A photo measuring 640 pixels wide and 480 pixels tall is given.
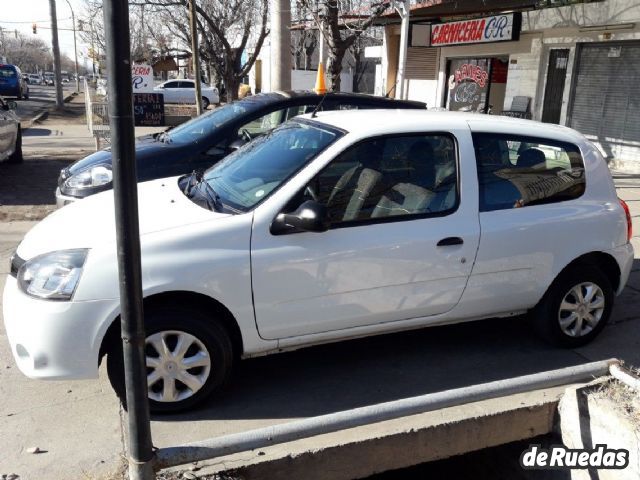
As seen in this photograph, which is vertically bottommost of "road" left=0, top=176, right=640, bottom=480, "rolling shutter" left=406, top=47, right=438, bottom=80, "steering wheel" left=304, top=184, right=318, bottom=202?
"road" left=0, top=176, right=640, bottom=480

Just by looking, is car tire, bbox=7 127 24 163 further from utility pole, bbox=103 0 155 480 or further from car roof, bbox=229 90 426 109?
utility pole, bbox=103 0 155 480

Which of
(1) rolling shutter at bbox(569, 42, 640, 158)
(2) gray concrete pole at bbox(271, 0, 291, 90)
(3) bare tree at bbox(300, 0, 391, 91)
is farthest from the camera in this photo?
(3) bare tree at bbox(300, 0, 391, 91)

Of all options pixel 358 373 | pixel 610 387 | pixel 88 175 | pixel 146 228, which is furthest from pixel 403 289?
pixel 88 175

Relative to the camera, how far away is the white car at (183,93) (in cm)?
3250

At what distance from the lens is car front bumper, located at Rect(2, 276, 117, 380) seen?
10.2 feet

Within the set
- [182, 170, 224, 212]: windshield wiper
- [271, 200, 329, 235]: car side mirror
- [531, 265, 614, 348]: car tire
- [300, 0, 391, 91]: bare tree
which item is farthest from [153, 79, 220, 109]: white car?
[271, 200, 329, 235]: car side mirror

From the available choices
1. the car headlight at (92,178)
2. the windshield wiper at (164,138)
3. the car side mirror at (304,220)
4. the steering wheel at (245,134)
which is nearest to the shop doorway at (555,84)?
the steering wheel at (245,134)

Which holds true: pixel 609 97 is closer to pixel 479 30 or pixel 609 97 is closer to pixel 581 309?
pixel 479 30

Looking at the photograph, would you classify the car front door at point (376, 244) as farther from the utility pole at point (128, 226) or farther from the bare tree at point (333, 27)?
the bare tree at point (333, 27)

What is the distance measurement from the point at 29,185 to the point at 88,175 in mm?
4650

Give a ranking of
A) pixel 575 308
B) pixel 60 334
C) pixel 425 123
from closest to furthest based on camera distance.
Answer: pixel 60 334 → pixel 425 123 → pixel 575 308

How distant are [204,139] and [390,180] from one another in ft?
10.1

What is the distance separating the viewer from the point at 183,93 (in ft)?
108

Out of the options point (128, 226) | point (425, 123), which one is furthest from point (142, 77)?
point (128, 226)
